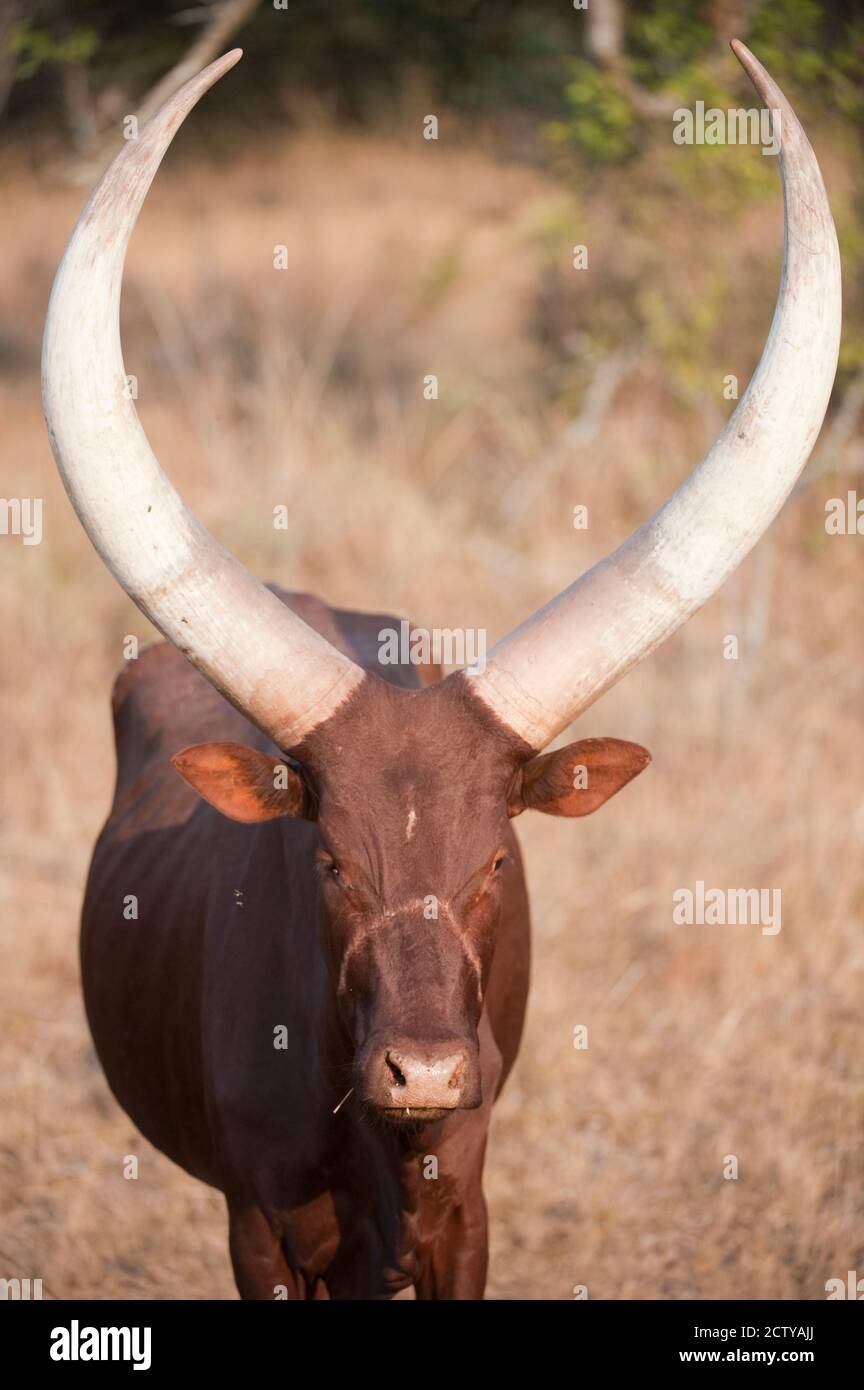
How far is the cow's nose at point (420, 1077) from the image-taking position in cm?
264

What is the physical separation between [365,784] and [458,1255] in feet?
3.92

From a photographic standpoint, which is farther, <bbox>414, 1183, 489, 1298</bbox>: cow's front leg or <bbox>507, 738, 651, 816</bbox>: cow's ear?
<bbox>414, 1183, 489, 1298</bbox>: cow's front leg

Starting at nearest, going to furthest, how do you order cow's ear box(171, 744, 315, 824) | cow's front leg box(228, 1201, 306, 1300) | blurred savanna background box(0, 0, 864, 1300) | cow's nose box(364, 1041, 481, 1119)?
cow's nose box(364, 1041, 481, 1119) < cow's ear box(171, 744, 315, 824) < cow's front leg box(228, 1201, 306, 1300) < blurred savanna background box(0, 0, 864, 1300)

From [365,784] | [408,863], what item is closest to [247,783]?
[365,784]

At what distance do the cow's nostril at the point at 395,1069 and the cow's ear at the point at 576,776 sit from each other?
0.65m

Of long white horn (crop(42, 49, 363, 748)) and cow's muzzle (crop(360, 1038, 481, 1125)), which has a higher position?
long white horn (crop(42, 49, 363, 748))

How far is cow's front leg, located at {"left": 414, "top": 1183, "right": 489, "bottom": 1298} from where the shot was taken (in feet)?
11.4

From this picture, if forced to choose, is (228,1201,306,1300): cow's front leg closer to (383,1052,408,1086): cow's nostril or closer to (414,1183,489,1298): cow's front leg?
(414,1183,489,1298): cow's front leg

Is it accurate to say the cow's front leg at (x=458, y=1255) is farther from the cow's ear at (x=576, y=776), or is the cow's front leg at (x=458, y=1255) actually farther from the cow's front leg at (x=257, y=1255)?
the cow's ear at (x=576, y=776)

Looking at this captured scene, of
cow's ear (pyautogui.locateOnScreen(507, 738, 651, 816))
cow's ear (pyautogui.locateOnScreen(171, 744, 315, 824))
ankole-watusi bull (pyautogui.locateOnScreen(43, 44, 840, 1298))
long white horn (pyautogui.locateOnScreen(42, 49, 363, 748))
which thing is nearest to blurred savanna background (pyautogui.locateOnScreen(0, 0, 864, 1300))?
ankole-watusi bull (pyautogui.locateOnScreen(43, 44, 840, 1298))

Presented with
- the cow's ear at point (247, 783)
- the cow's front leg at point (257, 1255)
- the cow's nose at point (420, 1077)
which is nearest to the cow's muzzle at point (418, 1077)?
the cow's nose at point (420, 1077)

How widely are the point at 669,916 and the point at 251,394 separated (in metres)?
5.28

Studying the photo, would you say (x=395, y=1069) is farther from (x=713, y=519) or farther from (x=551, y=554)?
(x=551, y=554)

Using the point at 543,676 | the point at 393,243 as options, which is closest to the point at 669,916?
the point at 543,676
